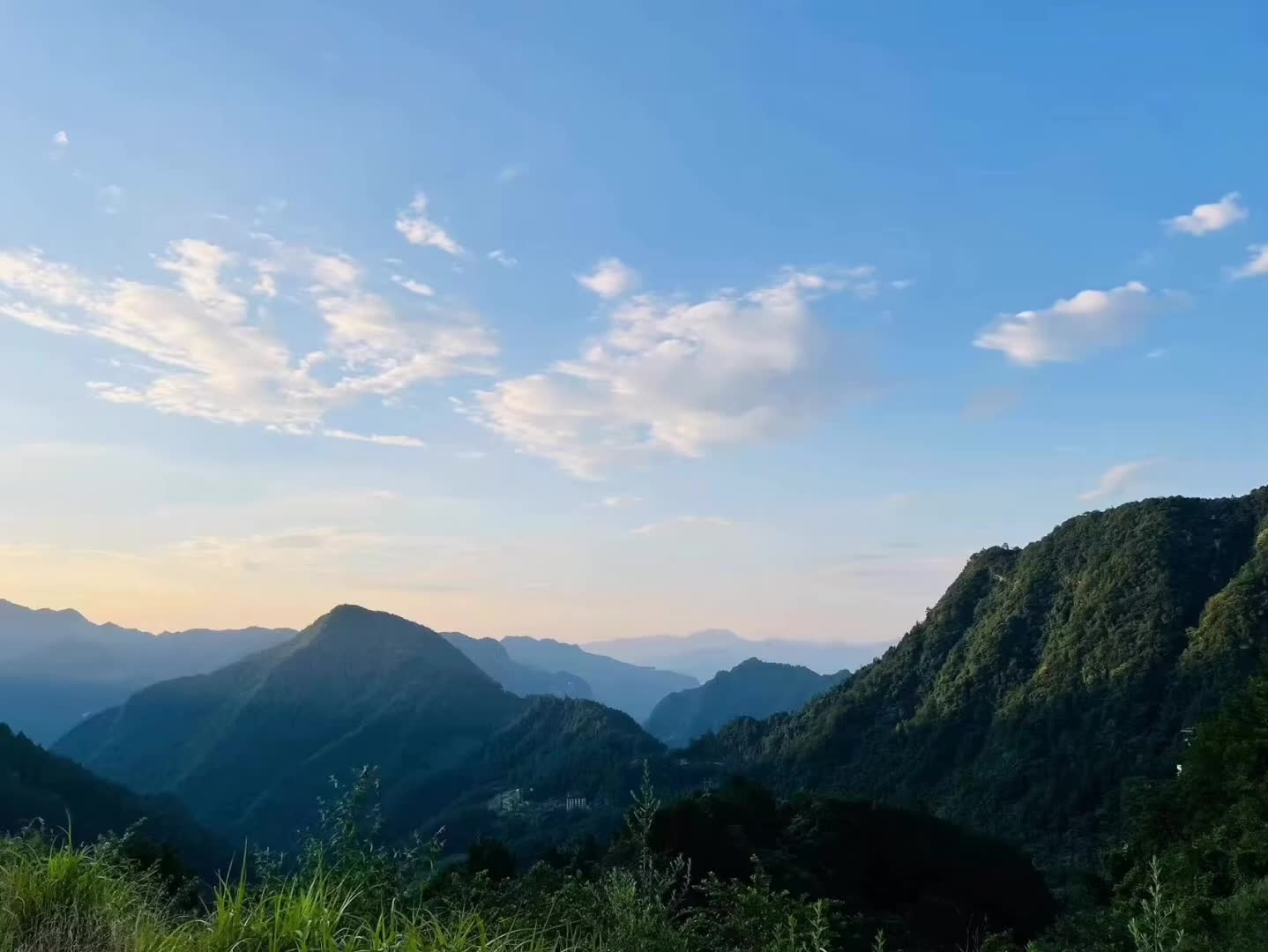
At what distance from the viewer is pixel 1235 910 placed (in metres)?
12.2

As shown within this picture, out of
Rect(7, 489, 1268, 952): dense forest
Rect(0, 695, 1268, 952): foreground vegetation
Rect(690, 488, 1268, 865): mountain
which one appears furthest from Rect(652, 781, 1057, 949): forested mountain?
Rect(0, 695, 1268, 952): foreground vegetation

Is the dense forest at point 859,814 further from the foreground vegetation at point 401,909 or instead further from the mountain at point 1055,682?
the mountain at point 1055,682

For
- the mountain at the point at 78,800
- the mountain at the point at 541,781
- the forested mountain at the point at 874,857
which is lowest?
the mountain at the point at 541,781

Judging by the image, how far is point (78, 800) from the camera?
3915 inches

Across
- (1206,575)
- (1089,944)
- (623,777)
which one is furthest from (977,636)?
(1089,944)

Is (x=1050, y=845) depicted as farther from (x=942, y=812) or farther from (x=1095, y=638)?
(x=1095, y=638)

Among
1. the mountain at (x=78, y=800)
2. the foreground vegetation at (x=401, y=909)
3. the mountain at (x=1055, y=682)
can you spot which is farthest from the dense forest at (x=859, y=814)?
the mountain at (x=78, y=800)

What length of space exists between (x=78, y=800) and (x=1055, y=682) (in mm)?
110759

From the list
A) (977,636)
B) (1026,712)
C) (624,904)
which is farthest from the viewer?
(977,636)

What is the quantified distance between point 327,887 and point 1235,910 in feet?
41.3

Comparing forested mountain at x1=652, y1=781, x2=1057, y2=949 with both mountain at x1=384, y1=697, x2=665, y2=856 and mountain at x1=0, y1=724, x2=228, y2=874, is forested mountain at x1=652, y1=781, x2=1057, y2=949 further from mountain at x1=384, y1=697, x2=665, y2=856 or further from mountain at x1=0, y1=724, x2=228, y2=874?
mountain at x1=0, y1=724, x2=228, y2=874

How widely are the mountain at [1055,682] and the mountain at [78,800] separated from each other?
227 ft

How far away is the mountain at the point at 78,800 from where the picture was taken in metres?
87.9

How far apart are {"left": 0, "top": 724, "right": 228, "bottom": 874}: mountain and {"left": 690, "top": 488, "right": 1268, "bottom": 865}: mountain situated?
69249 mm
